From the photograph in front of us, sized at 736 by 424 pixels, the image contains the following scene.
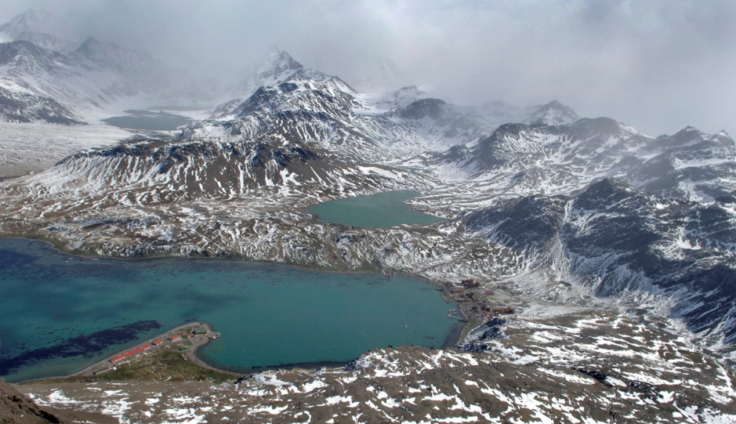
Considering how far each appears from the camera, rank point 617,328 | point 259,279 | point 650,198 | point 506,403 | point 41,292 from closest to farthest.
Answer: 1. point 506,403
2. point 617,328
3. point 41,292
4. point 259,279
5. point 650,198

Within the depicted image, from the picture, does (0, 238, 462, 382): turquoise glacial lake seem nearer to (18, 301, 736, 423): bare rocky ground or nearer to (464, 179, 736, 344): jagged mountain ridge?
(18, 301, 736, 423): bare rocky ground

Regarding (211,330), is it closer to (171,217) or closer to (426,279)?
(426,279)

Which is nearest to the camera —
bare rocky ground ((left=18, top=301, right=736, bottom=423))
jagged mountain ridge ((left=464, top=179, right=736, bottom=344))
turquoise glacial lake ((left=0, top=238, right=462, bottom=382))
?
bare rocky ground ((left=18, top=301, right=736, bottom=423))

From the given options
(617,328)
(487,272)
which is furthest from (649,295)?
(487,272)

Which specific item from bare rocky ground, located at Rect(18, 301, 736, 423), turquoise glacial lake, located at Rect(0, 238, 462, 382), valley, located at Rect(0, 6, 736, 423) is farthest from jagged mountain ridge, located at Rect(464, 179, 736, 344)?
turquoise glacial lake, located at Rect(0, 238, 462, 382)

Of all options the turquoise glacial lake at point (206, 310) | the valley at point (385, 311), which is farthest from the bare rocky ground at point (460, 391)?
the turquoise glacial lake at point (206, 310)

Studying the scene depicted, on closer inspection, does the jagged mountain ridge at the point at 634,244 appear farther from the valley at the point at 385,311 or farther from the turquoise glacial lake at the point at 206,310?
the turquoise glacial lake at the point at 206,310
